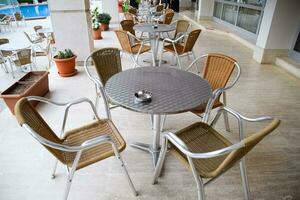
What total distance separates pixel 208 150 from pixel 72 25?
3.49 meters

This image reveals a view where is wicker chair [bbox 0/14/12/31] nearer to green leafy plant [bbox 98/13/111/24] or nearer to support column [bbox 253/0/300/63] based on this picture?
green leafy plant [bbox 98/13/111/24]

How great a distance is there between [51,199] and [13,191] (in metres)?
0.34

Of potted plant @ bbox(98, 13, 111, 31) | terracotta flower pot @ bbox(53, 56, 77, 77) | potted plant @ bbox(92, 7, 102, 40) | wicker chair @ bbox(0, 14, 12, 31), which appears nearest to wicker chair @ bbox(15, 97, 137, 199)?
terracotta flower pot @ bbox(53, 56, 77, 77)

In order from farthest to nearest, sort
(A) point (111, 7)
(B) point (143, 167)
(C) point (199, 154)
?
(A) point (111, 7) < (B) point (143, 167) < (C) point (199, 154)

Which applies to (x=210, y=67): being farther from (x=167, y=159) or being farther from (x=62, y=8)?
(x=62, y=8)

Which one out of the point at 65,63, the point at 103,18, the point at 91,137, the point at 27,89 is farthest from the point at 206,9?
the point at 91,137

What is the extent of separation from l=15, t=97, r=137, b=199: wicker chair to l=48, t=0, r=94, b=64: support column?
2.76 meters

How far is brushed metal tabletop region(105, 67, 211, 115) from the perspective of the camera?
1.42 meters

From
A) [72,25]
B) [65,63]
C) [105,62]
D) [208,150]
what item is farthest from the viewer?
[72,25]

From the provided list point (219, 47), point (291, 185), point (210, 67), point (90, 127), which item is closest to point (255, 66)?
point (219, 47)

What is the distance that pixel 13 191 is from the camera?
1658 mm

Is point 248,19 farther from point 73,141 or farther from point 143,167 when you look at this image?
point 73,141

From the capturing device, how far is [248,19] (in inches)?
242

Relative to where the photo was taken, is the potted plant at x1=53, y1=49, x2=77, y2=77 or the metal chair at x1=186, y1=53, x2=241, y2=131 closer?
the metal chair at x1=186, y1=53, x2=241, y2=131
